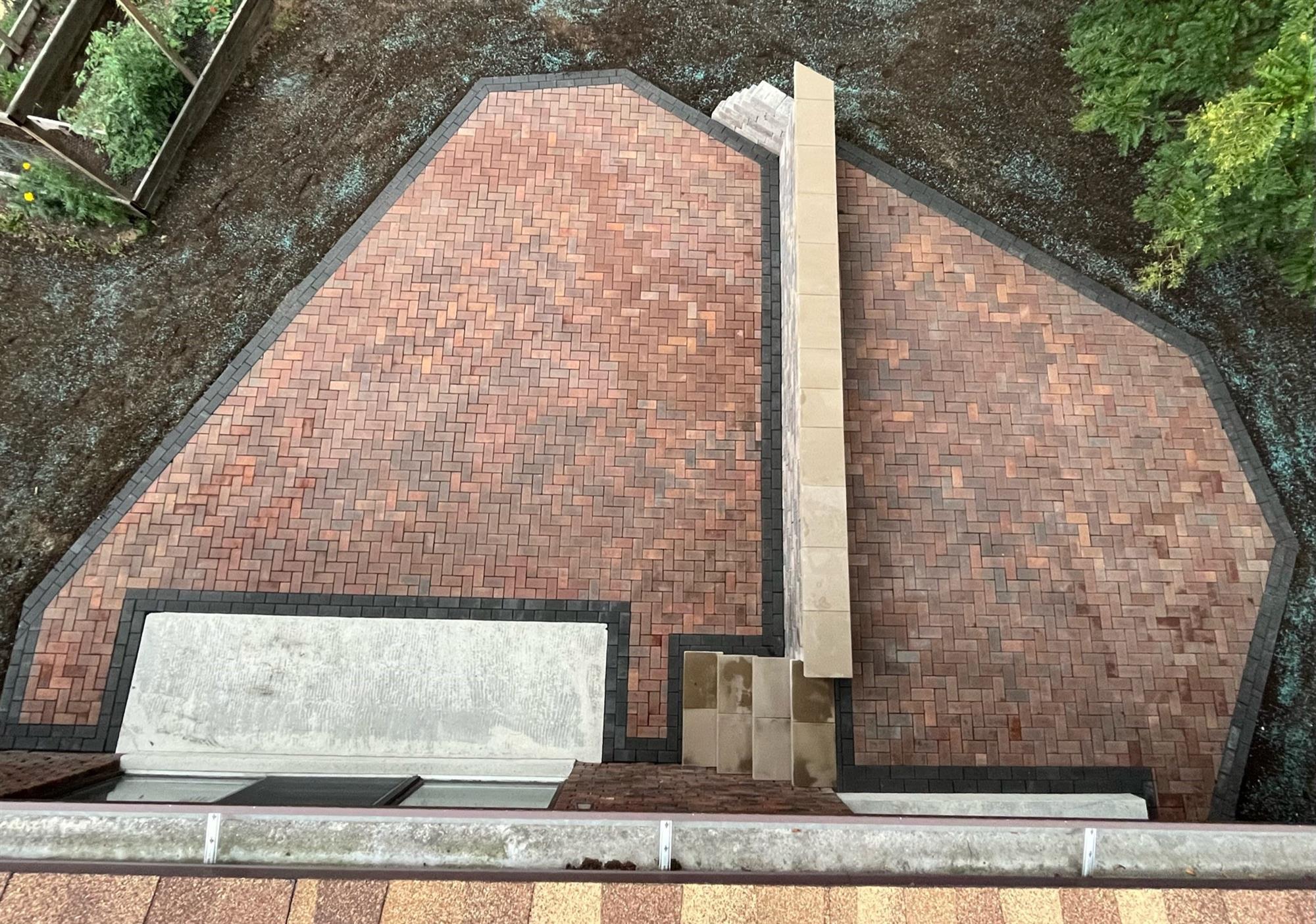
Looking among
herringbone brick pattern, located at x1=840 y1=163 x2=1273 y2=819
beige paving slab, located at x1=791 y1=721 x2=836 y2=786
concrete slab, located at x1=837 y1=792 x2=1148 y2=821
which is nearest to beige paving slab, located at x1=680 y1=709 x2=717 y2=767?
beige paving slab, located at x1=791 y1=721 x2=836 y2=786

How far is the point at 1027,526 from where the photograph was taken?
22.0ft

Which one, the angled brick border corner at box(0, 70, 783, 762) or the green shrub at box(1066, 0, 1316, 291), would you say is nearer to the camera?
the green shrub at box(1066, 0, 1316, 291)

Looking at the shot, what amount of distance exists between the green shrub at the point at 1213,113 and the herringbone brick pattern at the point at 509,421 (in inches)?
133

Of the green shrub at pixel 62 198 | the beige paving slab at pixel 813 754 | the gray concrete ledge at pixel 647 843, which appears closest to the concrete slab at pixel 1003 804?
the beige paving slab at pixel 813 754

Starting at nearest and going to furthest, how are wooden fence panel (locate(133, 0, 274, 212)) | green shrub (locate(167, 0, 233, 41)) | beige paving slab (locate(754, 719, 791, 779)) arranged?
beige paving slab (locate(754, 719, 791, 779)) < wooden fence panel (locate(133, 0, 274, 212)) < green shrub (locate(167, 0, 233, 41))

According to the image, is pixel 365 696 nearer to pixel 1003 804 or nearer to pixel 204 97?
pixel 1003 804

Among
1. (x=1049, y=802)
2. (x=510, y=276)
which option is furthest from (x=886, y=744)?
(x=510, y=276)

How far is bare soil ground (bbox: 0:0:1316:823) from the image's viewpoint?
687cm

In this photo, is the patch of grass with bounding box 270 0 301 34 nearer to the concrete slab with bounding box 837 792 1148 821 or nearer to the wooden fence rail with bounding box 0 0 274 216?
the wooden fence rail with bounding box 0 0 274 216

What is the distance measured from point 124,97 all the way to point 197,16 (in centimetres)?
141

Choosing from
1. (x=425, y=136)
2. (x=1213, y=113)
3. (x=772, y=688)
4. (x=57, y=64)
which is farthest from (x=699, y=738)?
(x=57, y=64)

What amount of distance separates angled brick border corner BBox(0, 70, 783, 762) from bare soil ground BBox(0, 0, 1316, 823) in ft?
0.56

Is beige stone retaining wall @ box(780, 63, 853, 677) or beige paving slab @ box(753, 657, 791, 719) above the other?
beige stone retaining wall @ box(780, 63, 853, 677)

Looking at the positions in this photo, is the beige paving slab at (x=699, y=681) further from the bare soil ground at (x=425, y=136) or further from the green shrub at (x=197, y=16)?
the green shrub at (x=197, y=16)
